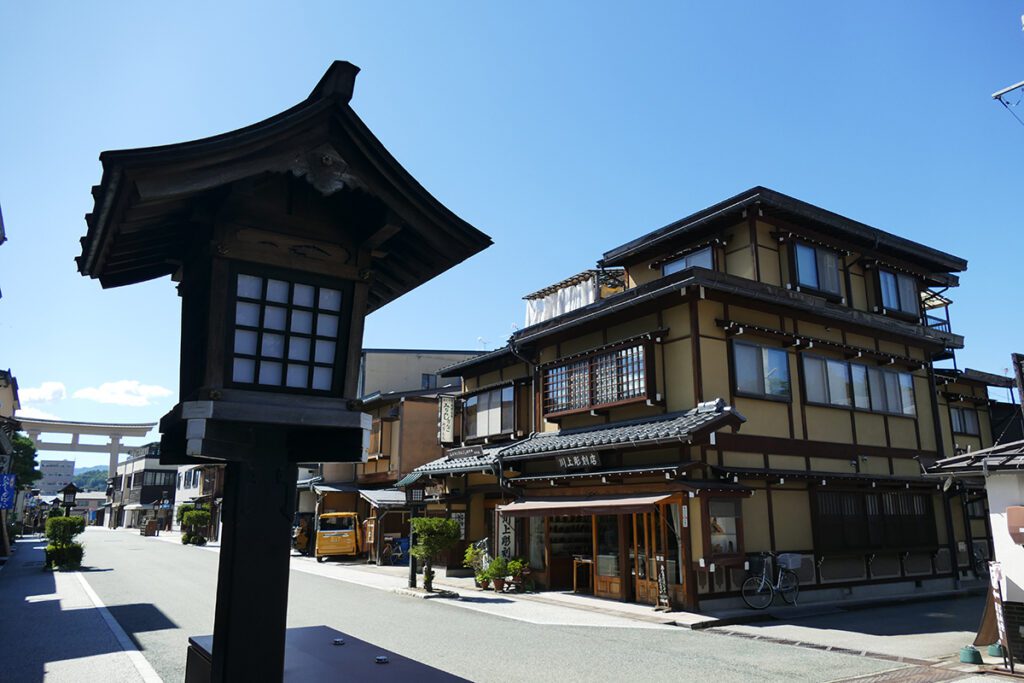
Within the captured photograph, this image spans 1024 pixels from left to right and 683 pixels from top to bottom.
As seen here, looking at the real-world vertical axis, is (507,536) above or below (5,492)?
below

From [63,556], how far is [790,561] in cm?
2586

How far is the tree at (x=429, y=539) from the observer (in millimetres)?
20172

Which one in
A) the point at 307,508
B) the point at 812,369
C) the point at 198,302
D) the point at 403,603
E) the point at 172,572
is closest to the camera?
the point at 198,302

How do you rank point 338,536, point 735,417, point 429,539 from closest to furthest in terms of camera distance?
point 735,417
point 429,539
point 338,536

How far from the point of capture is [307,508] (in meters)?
43.9

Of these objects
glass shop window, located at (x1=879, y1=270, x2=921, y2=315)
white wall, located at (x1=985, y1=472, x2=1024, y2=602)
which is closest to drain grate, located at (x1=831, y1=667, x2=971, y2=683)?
white wall, located at (x1=985, y1=472, x2=1024, y2=602)

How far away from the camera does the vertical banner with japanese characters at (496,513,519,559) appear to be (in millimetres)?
22062

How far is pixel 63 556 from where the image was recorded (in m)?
25.5

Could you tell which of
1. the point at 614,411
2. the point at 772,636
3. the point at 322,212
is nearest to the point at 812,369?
the point at 614,411

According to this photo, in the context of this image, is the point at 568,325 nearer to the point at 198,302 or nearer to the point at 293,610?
the point at 293,610

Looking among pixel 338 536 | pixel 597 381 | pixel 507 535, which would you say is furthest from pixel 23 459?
pixel 597 381

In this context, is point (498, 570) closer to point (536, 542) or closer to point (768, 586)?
point (536, 542)

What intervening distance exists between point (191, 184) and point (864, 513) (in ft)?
65.3

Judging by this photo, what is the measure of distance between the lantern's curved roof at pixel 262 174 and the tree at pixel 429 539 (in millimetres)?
15036
